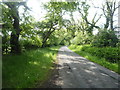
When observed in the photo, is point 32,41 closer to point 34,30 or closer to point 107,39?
point 34,30

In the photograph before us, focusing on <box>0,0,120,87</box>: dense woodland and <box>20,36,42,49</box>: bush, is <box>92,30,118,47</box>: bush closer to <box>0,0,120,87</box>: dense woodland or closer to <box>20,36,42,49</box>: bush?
<box>0,0,120,87</box>: dense woodland

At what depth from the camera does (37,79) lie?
7359mm

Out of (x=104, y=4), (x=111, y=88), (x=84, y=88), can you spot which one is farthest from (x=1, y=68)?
(x=104, y=4)

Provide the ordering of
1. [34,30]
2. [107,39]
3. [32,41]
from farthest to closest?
1. [107,39]
2. [32,41]
3. [34,30]

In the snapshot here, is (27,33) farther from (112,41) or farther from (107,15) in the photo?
(107,15)

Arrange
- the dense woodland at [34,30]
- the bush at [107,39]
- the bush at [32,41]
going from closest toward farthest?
the dense woodland at [34,30], the bush at [32,41], the bush at [107,39]

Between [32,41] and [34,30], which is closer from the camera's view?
[34,30]

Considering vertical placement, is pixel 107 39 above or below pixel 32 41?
above

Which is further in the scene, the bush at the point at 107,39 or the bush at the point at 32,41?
the bush at the point at 107,39

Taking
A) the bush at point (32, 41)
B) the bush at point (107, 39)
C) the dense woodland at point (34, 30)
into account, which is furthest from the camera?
the bush at point (107, 39)

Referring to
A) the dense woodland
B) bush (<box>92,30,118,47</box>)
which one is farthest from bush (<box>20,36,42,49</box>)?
bush (<box>92,30,118,47</box>)

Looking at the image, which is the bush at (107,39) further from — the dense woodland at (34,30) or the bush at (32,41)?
the bush at (32,41)

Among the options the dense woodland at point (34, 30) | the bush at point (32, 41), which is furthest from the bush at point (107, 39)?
the bush at point (32, 41)

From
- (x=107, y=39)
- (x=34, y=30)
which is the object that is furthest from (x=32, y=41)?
(x=107, y=39)
